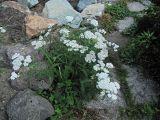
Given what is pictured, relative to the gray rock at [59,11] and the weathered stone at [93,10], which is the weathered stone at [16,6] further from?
the weathered stone at [93,10]

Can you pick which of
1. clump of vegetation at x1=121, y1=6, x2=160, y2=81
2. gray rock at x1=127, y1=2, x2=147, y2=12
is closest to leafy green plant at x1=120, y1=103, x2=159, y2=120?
clump of vegetation at x1=121, y1=6, x2=160, y2=81

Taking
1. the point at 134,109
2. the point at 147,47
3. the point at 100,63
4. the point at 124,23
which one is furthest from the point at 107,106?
the point at 124,23

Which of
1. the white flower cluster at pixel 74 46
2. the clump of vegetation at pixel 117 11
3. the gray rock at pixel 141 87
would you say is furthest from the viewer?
the clump of vegetation at pixel 117 11

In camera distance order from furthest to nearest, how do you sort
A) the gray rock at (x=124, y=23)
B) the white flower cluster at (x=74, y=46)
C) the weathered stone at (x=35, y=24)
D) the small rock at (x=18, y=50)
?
the gray rock at (x=124, y=23) → the weathered stone at (x=35, y=24) → the small rock at (x=18, y=50) → the white flower cluster at (x=74, y=46)

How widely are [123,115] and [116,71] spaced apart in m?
0.63

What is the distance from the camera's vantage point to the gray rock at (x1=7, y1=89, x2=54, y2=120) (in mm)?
3916

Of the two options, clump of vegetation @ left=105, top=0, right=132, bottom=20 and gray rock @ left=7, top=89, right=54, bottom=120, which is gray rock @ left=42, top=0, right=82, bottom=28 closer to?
clump of vegetation @ left=105, top=0, right=132, bottom=20

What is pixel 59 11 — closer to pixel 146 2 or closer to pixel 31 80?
pixel 146 2

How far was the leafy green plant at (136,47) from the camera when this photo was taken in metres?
4.51

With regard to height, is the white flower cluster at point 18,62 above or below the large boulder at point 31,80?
above

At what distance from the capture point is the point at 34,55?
174 inches

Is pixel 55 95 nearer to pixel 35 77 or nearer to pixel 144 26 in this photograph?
pixel 35 77

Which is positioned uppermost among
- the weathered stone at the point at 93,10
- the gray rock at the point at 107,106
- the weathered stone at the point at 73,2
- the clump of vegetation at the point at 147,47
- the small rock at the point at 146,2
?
the clump of vegetation at the point at 147,47

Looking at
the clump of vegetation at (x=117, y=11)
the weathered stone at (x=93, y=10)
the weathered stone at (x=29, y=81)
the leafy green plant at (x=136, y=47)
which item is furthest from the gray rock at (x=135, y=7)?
the weathered stone at (x=29, y=81)
